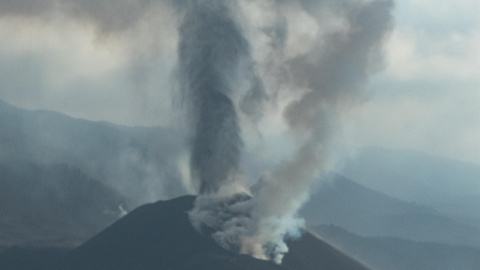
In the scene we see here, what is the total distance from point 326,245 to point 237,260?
3508cm

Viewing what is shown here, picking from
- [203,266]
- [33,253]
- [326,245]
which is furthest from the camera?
[33,253]

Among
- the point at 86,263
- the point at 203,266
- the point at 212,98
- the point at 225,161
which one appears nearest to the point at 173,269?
the point at 203,266

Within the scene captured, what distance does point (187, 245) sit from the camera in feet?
463

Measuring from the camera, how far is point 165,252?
459 ft

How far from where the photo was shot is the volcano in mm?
134375

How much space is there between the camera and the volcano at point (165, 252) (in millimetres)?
134375

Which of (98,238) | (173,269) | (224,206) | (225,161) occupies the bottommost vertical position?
(173,269)

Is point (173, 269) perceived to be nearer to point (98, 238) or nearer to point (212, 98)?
point (98, 238)

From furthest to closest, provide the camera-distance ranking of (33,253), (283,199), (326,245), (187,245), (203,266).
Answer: (33,253) < (326,245) < (283,199) < (187,245) < (203,266)

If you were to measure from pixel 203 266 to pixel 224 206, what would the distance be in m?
25.4

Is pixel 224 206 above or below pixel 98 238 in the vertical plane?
above

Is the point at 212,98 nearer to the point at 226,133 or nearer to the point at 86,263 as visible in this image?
the point at 226,133

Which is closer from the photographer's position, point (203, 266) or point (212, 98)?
point (203, 266)

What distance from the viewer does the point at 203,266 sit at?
427ft
